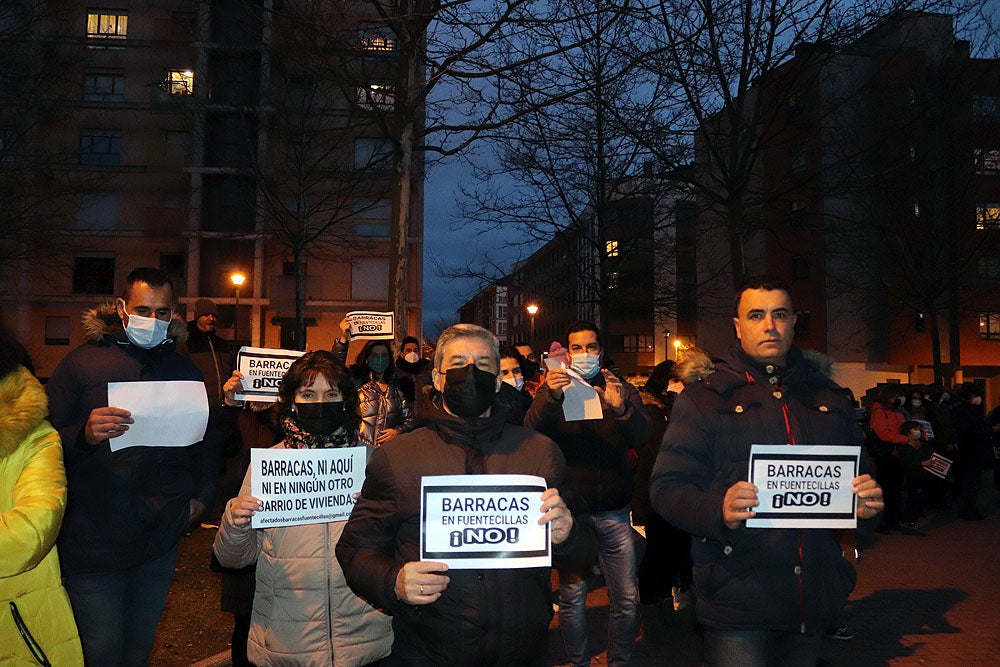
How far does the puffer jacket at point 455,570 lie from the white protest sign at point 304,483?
695mm

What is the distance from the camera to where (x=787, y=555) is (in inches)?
136

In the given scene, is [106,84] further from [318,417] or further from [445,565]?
[445,565]

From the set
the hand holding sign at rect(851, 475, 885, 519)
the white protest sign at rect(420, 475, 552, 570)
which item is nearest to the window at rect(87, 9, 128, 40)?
the white protest sign at rect(420, 475, 552, 570)

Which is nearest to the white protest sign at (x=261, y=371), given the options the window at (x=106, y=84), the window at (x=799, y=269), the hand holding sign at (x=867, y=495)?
the hand holding sign at (x=867, y=495)

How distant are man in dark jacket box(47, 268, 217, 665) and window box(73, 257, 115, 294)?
36954 mm

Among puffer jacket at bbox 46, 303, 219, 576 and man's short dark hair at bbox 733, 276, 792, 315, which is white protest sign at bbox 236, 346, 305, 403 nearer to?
puffer jacket at bbox 46, 303, 219, 576

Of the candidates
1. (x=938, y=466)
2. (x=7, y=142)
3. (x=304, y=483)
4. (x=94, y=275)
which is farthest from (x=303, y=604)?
(x=94, y=275)

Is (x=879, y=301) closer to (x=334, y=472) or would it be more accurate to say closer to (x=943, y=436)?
(x=943, y=436)

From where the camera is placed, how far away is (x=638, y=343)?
69.0 m

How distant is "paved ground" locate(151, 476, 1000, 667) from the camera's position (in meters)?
6.57

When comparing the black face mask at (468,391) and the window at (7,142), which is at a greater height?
the window at (7,142)

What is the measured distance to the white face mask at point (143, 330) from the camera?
4324mm

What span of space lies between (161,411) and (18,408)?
1176 mm

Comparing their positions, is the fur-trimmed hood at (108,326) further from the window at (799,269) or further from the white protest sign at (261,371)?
the window at (799,269)
